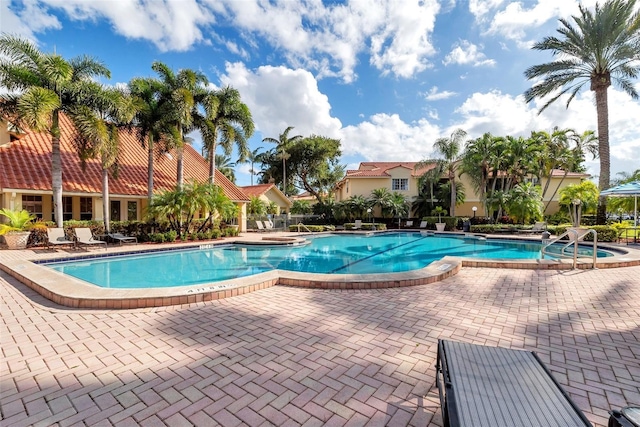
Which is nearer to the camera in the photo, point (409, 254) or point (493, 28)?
point (493, 28)

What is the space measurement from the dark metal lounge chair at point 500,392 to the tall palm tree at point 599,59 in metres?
21.9

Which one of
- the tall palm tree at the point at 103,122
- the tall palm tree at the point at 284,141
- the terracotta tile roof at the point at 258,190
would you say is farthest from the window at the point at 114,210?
the tall palm tree at the point at 284,141

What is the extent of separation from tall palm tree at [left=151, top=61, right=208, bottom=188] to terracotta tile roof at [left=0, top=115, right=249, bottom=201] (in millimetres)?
2894

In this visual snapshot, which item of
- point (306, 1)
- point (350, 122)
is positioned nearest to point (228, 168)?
point (350, 122)

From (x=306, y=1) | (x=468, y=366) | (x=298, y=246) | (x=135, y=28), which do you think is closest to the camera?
(x=468, y=366)

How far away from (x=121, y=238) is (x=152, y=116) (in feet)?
22.2

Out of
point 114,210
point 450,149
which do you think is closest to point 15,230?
point 114,210

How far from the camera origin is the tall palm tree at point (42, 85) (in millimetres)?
11156

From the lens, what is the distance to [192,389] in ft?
9.09

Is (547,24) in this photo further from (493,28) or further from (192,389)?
(192,389)

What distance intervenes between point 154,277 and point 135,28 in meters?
9.26

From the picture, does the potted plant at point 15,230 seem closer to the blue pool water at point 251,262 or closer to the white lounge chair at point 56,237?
the white lounge chair at point 56,237

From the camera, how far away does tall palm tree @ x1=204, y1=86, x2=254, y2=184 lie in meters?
18.0

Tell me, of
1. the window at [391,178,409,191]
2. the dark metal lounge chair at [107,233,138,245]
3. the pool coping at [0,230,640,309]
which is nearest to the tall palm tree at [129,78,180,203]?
the dark metal lounge chair at [107,233,138,245]
